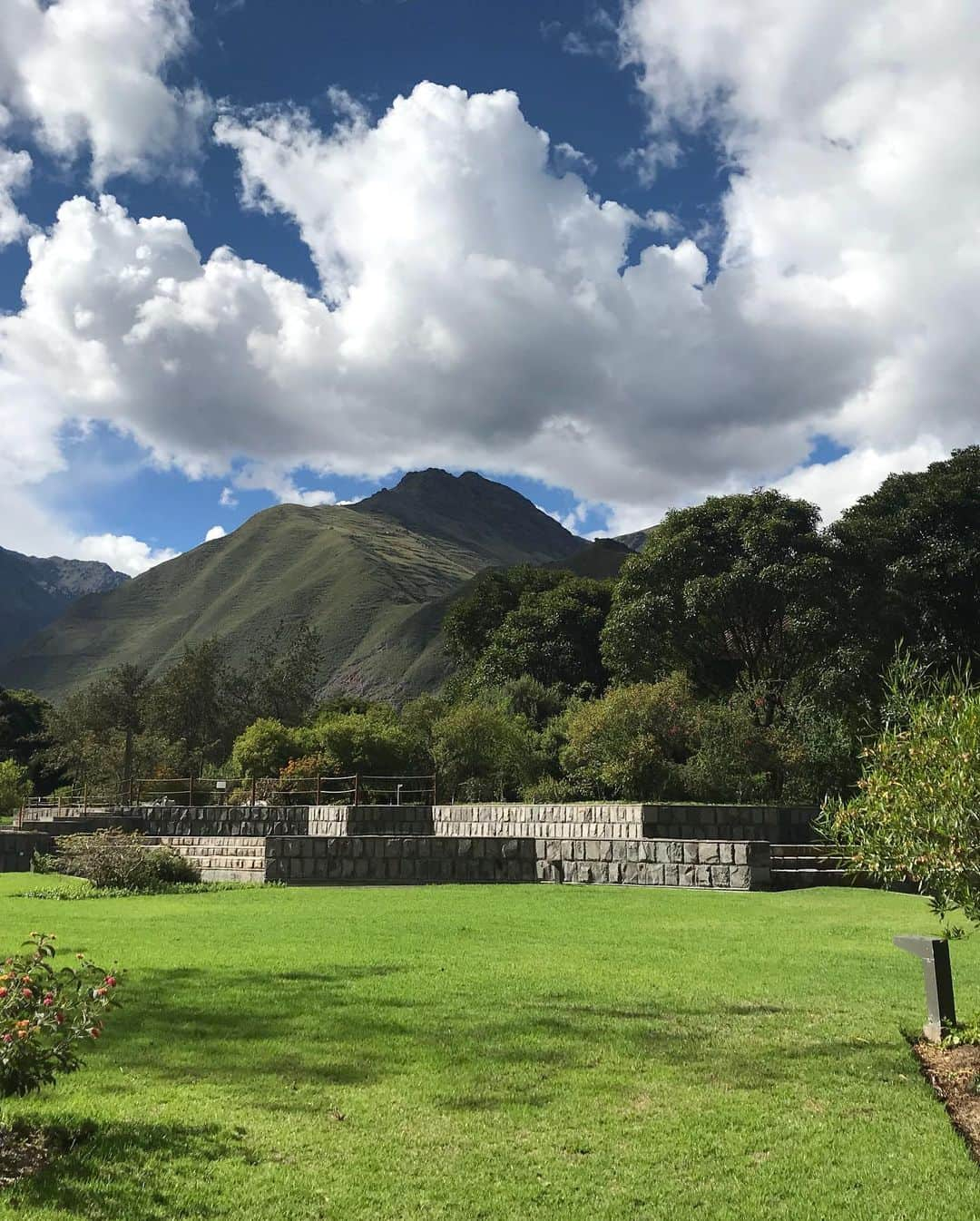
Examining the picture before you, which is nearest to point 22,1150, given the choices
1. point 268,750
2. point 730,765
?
point 730,765

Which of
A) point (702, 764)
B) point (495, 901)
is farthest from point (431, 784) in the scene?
point (495, 901)

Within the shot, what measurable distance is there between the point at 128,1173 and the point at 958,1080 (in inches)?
172

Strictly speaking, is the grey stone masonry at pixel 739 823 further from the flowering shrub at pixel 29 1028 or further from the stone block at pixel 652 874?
the flowering shrub at pixel 29 1028

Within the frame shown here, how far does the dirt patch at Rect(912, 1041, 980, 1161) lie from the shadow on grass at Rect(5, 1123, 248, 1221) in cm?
341

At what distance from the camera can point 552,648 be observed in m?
38.8

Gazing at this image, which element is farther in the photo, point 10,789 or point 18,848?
point 10,789

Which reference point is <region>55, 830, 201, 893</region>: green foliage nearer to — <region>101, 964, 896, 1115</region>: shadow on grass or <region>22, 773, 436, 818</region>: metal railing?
<region>22, 773, 436, 818</region>: metal railing

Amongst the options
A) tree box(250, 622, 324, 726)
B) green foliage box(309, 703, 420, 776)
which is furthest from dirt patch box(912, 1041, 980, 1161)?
tree box(250, 622, 324, 726)

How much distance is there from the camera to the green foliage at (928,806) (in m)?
5.05

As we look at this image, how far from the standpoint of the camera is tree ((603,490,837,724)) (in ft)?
90.6

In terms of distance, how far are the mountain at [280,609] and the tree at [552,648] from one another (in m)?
58.1

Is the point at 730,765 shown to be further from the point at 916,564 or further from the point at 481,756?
the point at 916,564

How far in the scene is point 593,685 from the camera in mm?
36188

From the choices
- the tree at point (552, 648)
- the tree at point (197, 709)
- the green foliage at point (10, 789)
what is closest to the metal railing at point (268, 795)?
the green foliage at point (10, 789)
